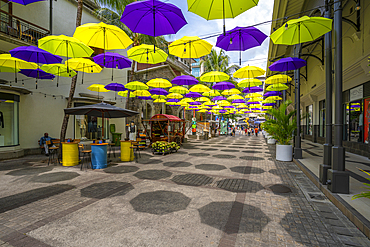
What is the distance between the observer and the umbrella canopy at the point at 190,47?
27.5 feet

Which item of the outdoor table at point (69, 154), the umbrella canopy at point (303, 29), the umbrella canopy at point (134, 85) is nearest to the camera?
the umbrella canopy at point (303, 29)

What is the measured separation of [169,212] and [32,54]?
9.69 meters

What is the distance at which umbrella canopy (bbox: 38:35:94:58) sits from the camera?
7566 millimetres

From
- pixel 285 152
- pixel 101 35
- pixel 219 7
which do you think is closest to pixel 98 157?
pixel 101 35

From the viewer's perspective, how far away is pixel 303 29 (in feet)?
21.0

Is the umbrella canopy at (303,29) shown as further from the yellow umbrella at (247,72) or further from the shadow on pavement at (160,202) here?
the shadow on pavement at (160,202)

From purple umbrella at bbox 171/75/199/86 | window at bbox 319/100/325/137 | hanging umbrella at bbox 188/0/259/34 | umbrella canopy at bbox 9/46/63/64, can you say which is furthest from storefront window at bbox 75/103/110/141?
window at bbox 319/100/325/137

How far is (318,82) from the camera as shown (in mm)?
14930

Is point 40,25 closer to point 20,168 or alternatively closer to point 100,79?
point 100,79

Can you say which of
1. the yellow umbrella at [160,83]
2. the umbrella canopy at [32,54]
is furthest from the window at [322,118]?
the umbrella canopy at [32,54]

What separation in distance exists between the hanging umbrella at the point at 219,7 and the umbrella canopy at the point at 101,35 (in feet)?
12.6

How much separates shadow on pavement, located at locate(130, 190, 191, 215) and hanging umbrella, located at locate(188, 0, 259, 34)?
17.2 ft

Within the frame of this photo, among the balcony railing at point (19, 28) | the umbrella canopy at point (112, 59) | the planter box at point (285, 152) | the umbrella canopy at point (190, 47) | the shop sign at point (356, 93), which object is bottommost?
the planter box at point (285, 152)

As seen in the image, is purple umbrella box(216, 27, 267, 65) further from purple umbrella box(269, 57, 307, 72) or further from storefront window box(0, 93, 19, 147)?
storefront window box(0, 93, 19, 147)
